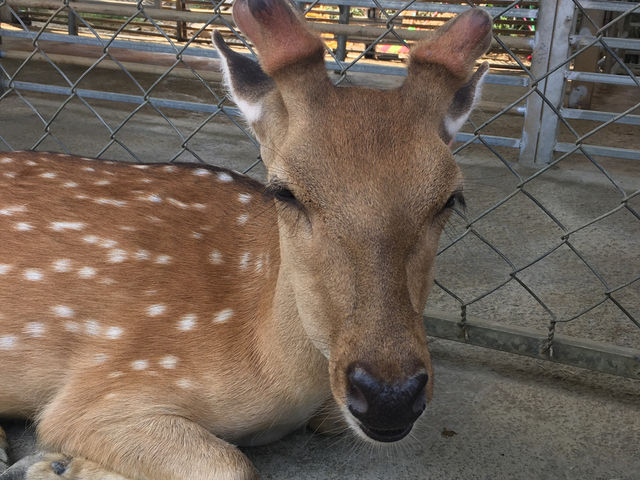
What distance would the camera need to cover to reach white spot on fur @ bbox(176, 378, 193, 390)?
2.22m

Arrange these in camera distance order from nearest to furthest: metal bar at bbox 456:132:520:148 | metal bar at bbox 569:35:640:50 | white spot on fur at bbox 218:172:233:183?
white spot on fur at bbox 218:172:233:183
metal bar at bbox 569:35:640:50
metal bar at bbox 456:132:520:148

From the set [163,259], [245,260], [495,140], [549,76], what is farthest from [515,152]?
[163,259]

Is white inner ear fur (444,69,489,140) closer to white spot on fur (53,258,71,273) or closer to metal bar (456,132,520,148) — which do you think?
white spot on fur (53,258,71,273)

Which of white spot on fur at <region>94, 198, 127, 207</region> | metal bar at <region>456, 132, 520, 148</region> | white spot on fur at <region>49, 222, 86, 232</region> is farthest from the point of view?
metal bar at <region>456, 132, 520, 148</region>

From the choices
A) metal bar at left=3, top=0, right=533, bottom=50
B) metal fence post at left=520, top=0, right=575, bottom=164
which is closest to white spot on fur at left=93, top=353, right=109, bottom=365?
metal fence post at left=520, top=0, right=575, bottom=164

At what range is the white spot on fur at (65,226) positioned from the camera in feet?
8.23

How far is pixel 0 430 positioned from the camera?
238cm

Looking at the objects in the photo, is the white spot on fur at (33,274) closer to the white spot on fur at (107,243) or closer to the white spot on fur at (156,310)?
the white spot on fur at (107,243)

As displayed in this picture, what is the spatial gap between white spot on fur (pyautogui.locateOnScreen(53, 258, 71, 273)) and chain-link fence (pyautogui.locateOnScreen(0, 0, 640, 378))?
1112 millimetres

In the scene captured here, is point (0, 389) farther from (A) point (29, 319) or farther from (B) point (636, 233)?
(B) point (636, 233)

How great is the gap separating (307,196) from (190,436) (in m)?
0.77

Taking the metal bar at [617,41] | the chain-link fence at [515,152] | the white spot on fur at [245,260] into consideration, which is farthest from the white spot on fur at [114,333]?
the metal bar at [617,41]

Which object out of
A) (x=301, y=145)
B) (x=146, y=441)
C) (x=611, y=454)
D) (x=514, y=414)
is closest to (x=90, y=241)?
(x=146, y=441)

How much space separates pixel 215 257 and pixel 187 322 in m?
0.26
